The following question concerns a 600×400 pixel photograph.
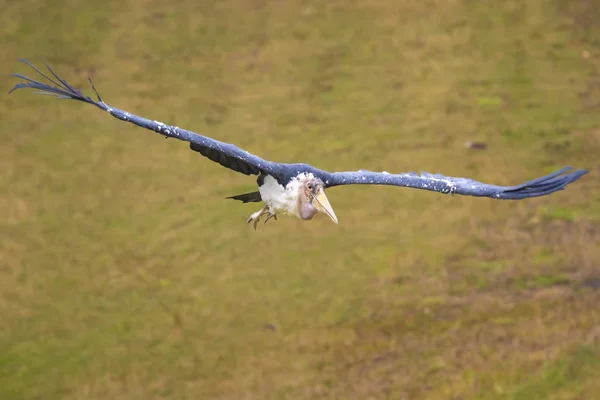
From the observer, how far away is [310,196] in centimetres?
755

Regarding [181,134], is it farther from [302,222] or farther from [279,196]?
[302,222]

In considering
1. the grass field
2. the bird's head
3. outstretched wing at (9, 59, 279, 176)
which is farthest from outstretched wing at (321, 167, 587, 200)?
the grass field

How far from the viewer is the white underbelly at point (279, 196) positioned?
24.7ft

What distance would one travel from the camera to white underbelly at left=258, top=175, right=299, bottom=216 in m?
7.53

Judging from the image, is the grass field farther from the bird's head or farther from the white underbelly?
the bird's head

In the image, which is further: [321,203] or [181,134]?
[321,203]

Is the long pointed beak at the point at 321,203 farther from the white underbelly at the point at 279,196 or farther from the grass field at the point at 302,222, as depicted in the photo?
the grass field at the point at 302,222

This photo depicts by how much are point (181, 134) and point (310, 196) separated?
4.73ft

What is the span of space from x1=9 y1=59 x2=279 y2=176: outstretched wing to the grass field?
3.13 meters

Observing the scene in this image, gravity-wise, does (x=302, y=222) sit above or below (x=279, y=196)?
above

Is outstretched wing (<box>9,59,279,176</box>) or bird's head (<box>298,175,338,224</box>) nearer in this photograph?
outstretched wing (<box>9,59,279,176</box>)

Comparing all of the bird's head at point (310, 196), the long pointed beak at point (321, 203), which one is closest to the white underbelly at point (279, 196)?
the bird's head at point (310, 196)

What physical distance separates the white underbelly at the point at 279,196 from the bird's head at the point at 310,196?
0.17 ft

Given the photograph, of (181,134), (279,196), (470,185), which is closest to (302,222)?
(279,196)
